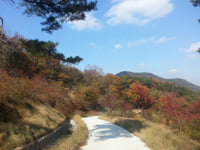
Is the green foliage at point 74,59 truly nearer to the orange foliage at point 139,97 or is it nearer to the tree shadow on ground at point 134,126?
the tree shadow on ground at point 134,126

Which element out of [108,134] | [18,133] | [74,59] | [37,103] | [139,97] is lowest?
[108,134]

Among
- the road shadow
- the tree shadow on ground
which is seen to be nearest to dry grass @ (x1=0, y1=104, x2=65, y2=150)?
the road shadow

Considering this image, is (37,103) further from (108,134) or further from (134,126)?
(134,126)

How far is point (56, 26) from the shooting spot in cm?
729

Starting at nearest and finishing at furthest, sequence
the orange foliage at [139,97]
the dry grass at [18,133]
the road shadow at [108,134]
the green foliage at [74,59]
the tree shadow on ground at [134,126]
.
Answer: the dry grass at [18,133] → the road shadow at [108,134] → the green foliage at [74,59] → the tree shadow on ground at [134,126] → the orange foliage at [139,97]

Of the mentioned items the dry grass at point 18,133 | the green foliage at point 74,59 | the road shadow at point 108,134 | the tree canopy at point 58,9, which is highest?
the tree canopy at point 58,9

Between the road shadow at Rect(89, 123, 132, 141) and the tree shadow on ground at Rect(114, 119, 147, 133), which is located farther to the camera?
the tree shadow on ground at Rect(114, 119, 147, 133)

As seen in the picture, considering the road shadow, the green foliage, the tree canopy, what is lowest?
the road shadow

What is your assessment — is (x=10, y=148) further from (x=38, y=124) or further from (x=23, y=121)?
(x=38, y=124)

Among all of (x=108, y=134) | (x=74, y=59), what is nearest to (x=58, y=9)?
(x=74, y=59)

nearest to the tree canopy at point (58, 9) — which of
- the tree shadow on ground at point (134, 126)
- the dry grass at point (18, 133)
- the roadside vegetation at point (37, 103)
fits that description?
the roadside vegetation at point (37, 103)

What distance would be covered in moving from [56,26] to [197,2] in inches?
256

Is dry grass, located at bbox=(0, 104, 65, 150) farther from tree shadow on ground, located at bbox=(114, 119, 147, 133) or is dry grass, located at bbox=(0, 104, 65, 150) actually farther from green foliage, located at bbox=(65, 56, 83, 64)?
tree shadow on ground, located at bbox=(114, 119, 147, 133)

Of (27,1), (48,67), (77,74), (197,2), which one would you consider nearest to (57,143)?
(27,1)
